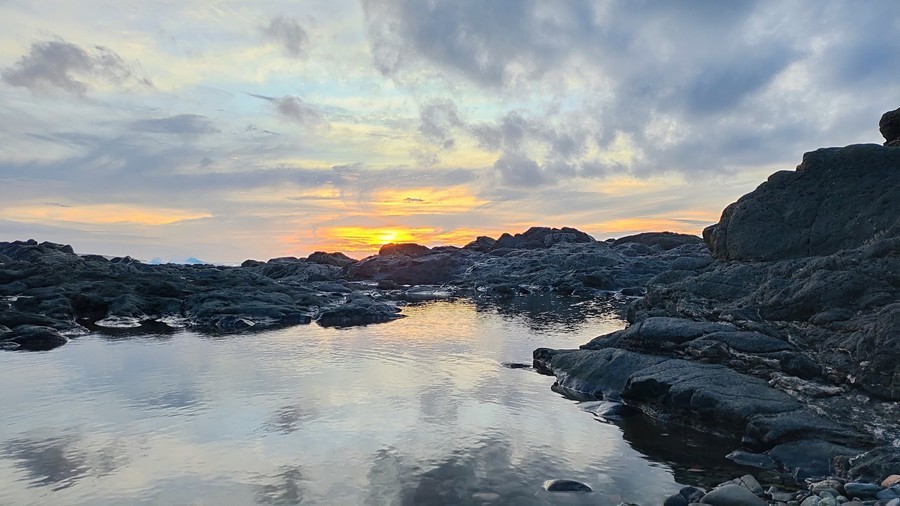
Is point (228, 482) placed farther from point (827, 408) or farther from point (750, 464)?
point (827, 408)

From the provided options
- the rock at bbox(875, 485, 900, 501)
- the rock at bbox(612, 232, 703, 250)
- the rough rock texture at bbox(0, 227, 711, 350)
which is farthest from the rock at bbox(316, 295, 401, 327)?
the rock at bbox(612, 232, 703, 250)

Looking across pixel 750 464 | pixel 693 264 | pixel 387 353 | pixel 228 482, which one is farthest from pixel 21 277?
pixel 750 464

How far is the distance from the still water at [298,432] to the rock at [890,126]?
21392mm

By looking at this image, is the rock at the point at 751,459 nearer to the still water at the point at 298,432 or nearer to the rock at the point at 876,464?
the rock at the point at 876,464

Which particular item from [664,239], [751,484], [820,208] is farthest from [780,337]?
[664,239]

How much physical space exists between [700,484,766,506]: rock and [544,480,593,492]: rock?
2462 millimetres

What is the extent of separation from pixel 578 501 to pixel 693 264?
24.1 metres

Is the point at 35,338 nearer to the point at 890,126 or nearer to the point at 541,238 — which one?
the point at 890,126

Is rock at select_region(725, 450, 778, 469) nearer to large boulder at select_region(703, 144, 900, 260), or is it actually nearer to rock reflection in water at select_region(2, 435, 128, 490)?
large boulder at select_region(703, 144, 900, 260)

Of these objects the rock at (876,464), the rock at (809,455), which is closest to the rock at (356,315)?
the rock at (809,455)

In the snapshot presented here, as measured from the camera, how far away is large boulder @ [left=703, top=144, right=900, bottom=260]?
22234 millimetres

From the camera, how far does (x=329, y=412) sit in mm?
18391

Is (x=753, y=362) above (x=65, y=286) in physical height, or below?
below

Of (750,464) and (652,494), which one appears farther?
(750,464)
